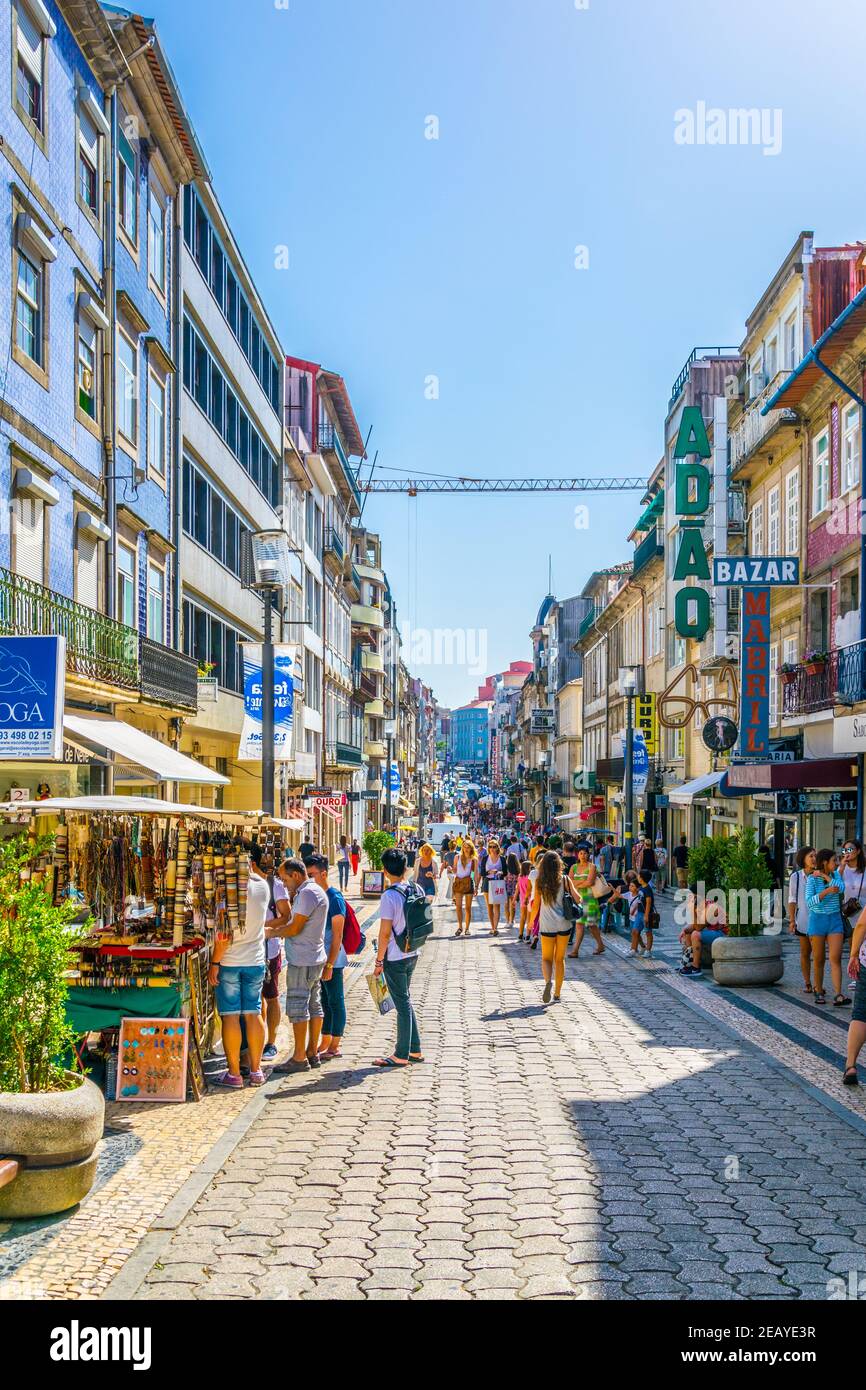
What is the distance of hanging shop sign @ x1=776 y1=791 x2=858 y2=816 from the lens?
22.0m

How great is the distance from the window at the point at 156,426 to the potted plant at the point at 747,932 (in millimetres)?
12485

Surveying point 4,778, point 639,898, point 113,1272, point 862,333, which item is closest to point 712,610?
point 862,333

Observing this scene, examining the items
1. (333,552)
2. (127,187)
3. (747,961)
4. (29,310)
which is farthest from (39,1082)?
(333,552)

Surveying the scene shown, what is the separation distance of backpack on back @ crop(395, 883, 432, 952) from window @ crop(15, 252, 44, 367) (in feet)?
30.2

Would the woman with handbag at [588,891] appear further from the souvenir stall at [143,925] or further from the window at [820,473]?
the souvenir stall at [143,925]

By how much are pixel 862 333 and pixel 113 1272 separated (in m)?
19.6

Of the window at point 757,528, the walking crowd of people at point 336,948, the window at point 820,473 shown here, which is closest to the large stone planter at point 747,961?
the walking crowd of people at point 336,948

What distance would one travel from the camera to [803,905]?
46.6 ft

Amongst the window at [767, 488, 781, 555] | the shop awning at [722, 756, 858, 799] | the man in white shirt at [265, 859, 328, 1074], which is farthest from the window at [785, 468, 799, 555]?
the man in white shirt at [265, 859, 328, 1074]

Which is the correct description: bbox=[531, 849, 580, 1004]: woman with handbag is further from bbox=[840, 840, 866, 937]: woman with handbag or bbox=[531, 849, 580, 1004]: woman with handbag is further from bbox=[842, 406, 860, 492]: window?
bbox=[842, 406, 860, 492]: window

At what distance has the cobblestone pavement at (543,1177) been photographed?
5.65 meters

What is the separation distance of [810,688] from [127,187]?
14.6m

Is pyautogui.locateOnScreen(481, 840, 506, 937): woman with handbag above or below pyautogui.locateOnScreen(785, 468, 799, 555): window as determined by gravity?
below

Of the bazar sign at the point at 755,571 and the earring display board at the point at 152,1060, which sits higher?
the bazar sign at the point at 755,571
